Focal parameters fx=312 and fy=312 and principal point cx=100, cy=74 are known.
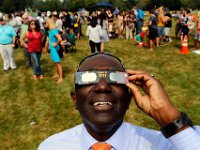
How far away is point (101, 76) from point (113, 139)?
15.8 inches

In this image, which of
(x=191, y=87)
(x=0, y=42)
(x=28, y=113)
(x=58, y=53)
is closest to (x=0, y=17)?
(x=0, y=42)

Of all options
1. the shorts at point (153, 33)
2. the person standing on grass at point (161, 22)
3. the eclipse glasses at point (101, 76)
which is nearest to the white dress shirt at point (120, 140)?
the eclipse glasses at point (101, 76)

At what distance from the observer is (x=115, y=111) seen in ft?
5.97

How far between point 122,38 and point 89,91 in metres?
17.2

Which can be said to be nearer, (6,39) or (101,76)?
(101,76)

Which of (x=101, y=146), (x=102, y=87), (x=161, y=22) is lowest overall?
(x=161, y=22)

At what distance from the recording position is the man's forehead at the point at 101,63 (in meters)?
2.02

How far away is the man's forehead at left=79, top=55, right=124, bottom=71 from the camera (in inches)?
79.4

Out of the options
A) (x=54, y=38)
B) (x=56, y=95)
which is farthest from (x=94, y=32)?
(x=56, y=95)

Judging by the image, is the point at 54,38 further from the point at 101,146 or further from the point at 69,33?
the point at 101,146

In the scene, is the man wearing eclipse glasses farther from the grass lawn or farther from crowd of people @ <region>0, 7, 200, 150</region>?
the grass lawn

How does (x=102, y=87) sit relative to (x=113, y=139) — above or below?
above

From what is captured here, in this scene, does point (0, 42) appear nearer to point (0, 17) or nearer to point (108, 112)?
point (0, 17)

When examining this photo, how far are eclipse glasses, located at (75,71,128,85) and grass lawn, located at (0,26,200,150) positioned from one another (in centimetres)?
466
